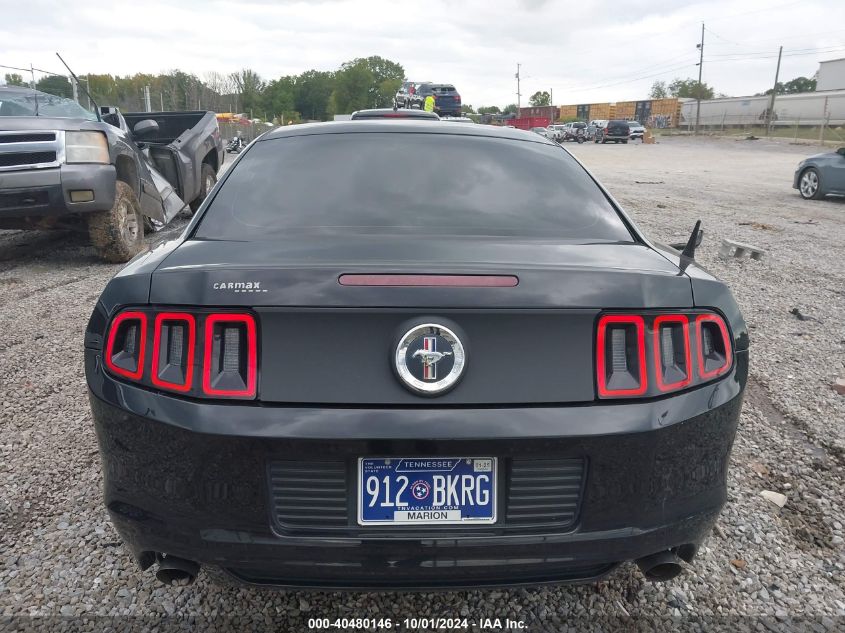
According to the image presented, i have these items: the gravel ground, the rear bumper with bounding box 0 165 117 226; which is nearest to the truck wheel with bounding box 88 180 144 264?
the rear bumper with bounding box 0 165 117 226

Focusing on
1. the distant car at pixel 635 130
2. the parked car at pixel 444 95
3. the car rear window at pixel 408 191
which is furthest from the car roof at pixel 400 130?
the distant car at pixel 635 130

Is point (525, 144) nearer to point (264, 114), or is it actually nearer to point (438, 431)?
point (438, 431)

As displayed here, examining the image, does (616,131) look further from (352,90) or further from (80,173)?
(352,90)

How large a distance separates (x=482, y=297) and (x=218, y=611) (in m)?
1.44

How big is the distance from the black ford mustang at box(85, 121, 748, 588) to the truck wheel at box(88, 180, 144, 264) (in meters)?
5.73

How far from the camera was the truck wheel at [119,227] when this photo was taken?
706cm

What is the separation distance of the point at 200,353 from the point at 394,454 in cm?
56

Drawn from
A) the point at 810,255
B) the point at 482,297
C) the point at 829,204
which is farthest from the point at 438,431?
the point at 829,204

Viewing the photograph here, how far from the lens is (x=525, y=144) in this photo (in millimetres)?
2969

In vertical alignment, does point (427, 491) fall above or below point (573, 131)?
below

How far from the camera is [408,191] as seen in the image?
2.56 metres

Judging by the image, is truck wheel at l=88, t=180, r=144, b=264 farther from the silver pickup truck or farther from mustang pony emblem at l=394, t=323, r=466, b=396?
mustang pony emblem at l=394, t=323, r=466, b=396

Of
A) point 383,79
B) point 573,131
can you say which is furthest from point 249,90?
point 573,131

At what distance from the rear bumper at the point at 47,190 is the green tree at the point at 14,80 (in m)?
2.35
